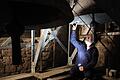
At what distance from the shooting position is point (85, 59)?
248 inches

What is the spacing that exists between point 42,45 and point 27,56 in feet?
3.58

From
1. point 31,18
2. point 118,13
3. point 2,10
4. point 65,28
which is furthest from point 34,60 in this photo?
point 2,10

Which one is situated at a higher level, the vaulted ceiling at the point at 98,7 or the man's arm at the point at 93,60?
the vaulted ceiling at the point at 98,7

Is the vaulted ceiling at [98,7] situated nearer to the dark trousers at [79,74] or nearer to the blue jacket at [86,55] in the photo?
the blue jacket at [86,55]

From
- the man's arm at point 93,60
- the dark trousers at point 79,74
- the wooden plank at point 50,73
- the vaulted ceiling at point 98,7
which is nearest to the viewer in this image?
the vaulted ceiling at point 98,7

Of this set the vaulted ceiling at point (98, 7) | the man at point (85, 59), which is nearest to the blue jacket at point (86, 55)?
the man at point (85, 59)

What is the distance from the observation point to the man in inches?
240

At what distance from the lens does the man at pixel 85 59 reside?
610 centimetres

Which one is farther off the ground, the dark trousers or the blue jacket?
the blue jacket

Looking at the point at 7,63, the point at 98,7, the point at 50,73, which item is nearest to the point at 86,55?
the point at 50,73

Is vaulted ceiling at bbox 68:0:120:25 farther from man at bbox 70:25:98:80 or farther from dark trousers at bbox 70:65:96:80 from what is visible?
dark trousers at bbox 70:65:96:80

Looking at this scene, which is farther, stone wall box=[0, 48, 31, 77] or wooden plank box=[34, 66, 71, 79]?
stone wall box=[0, 48, 31, 77]

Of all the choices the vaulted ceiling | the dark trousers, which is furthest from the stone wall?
the vaulted ceiling

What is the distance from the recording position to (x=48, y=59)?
7.49 metres
